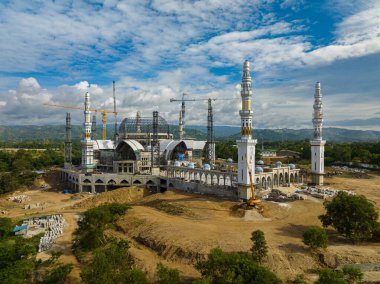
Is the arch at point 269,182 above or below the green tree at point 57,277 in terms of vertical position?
above

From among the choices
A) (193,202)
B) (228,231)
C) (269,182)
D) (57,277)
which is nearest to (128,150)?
(193,202)

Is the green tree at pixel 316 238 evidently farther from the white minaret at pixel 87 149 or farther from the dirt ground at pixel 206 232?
the white minaret at pixel 87 149

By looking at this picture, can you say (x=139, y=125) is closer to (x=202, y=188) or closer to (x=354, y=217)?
(x=202, y=188)

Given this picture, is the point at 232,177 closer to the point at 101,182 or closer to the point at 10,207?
the point at 101,182

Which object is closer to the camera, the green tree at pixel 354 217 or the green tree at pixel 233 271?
the green tree at pixel 233 271

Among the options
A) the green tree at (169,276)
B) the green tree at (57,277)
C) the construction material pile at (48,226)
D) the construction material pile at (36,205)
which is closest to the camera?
the green tree at (169,276)

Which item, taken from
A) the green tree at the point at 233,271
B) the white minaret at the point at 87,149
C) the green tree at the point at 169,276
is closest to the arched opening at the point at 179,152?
the white minaret at the point at 87,149
